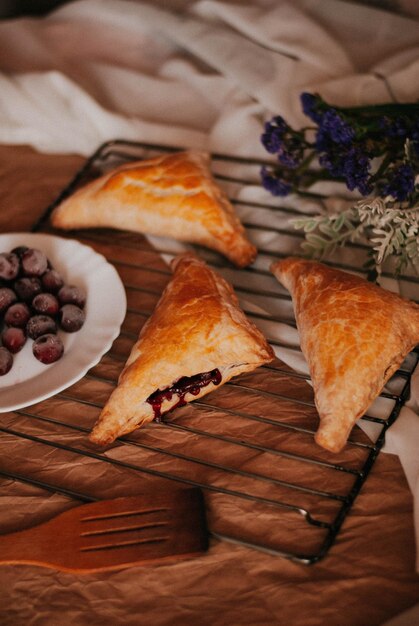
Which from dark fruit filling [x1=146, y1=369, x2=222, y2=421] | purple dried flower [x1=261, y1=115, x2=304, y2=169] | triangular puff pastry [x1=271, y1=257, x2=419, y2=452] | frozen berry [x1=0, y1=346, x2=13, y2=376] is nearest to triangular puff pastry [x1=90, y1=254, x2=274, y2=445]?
dark fruit filling [x1=146, y1=369, x2=222, y2=421]

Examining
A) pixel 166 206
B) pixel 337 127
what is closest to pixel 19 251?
pixel 166 206

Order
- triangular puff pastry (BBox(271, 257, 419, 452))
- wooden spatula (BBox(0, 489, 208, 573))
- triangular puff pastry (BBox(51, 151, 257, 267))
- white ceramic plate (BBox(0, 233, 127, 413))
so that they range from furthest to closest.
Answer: triangular puff pastry (BBox(51, 151, 257, 267)) < white ceramic plate (BBox(0, 233, 127, 413)) < triangular puff pastry (BBox(271, 257, 419, 452)) < wooden spatula (BBox(0, 489, 208, 573))

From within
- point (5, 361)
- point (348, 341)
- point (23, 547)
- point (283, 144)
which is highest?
point (283, 144)

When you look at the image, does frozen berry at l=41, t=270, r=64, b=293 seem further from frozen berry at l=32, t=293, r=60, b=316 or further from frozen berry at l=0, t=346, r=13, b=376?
frozen berry at l=0, t=346, r=13, b=376

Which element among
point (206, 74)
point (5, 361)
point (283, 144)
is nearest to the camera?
point (5, 361)

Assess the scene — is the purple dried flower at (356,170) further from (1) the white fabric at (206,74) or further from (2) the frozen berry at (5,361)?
(2) the frozen berry at (5,361)

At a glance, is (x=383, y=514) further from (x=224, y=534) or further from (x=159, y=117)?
(x=159, y=117)

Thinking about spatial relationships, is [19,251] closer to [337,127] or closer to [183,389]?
[183,389]
